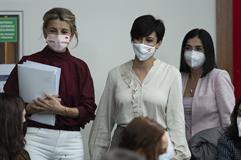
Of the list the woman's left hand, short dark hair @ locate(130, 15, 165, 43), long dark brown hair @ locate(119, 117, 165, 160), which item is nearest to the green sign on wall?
the woman's left hand

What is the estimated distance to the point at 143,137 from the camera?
1.61m

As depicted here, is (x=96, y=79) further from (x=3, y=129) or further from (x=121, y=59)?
(x=3, y=129)

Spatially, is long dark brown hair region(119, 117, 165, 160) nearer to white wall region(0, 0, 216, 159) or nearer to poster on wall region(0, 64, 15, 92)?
white wall region(0, 0, 216, 159)

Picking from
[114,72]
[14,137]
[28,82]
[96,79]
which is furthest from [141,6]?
[14,137]

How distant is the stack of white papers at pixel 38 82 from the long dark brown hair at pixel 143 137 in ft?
3.41

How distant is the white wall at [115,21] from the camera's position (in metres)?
3.44

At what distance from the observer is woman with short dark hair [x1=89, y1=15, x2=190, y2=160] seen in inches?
103

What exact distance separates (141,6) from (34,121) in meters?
1.21

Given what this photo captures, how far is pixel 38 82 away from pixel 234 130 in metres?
1.09

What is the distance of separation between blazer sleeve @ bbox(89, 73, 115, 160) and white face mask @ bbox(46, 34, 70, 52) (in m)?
0.31

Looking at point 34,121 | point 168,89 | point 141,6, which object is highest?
point 141,6

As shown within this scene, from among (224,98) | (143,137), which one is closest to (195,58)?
(224,98)

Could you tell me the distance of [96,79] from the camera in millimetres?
3480

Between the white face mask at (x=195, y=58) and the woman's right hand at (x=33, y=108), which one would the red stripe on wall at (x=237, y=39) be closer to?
the white face mask at (x=195, y=58)
